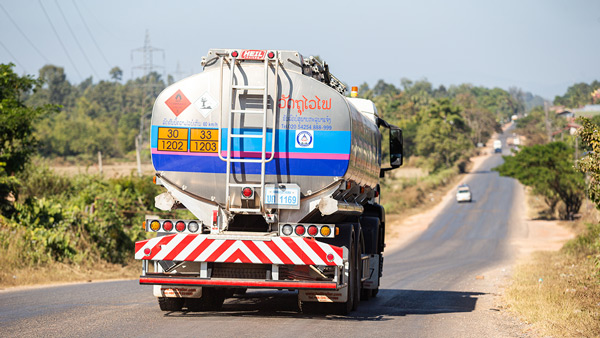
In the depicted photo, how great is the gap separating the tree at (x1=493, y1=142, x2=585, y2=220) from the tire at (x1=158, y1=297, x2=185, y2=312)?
4843cm

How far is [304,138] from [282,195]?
822 millimetres

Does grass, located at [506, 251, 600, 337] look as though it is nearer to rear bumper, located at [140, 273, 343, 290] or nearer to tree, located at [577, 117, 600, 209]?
tree, located at [577, 117, 600, 209]

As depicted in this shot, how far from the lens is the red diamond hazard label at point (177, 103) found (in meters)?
10.4

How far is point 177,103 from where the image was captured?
10461 millimetres

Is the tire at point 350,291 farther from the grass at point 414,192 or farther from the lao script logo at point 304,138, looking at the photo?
the grass at point 414,192

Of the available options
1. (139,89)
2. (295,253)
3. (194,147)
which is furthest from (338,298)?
(139,89)

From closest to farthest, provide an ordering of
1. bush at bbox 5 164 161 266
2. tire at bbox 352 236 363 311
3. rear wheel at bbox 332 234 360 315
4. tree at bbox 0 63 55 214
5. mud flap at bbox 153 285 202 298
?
mud flap at bbox 153 285 202 298, rear wheel at bbox 332 234 360 315, tire at bbox 352 236 363 311, bush at bbox 5 164 161 266, tree at bbox 0 63 55 214

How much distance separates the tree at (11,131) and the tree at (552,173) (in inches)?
1715

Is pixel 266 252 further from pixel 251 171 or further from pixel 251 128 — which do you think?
pixel 251 128

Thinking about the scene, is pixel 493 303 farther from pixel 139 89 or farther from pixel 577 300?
pixel 139 89

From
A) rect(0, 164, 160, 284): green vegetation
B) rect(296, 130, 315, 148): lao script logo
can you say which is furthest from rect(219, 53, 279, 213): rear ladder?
rect(0, 164, 160, 284): green vegetation

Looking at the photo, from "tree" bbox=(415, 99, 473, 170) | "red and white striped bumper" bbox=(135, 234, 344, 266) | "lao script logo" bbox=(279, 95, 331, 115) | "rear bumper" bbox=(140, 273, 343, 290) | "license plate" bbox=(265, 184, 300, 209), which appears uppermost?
"tree" bbox=(415, 99, 473, 170)

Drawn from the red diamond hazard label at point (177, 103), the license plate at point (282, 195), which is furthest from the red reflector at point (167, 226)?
the red diamond hazard label at point (177, 103)

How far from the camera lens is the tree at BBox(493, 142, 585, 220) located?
185ft
